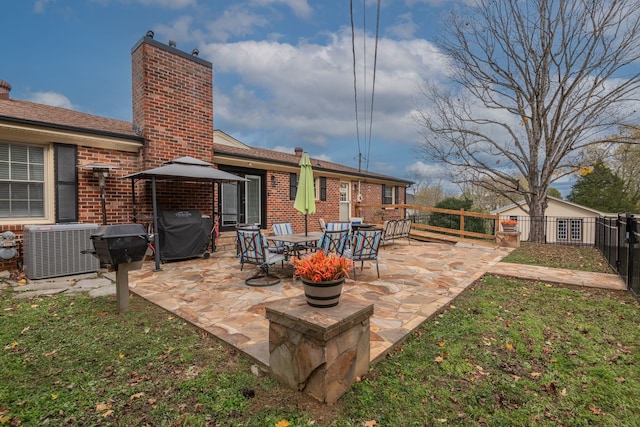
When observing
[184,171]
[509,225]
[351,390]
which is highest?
[184,171]

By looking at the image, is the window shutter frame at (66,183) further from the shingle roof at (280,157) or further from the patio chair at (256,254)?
the patio chair at (256,254)

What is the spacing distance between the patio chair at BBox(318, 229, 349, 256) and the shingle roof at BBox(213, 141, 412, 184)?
4871 millimetres

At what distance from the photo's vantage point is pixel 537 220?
468 inches

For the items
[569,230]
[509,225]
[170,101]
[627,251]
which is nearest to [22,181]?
[170,101]

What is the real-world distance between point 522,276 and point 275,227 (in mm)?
5226

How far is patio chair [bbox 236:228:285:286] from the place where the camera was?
517 cm

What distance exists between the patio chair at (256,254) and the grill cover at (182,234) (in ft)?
7.77

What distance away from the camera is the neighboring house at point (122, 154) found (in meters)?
5.88

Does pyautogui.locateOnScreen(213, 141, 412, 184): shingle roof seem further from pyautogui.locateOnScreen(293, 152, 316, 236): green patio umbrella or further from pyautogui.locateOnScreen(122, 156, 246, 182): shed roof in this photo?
pyautogui.locateOnScreen(293, 152, 316, 236): green patio umbrella

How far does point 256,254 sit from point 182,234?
280 centimetres

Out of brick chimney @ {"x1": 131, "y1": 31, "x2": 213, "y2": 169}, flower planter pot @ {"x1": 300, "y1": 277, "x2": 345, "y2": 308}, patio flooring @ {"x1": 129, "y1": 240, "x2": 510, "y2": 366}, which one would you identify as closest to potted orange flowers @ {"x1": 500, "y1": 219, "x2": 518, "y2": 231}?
patio flooring @ {"x1": 129, "y1": 240, "x2": 510, "y2": 366}

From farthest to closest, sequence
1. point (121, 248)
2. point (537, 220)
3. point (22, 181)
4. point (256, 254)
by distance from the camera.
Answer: point (537, 220) → point (22, 181) → point (256, 254) → point (121, 248)

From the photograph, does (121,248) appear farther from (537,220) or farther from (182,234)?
(537,220)

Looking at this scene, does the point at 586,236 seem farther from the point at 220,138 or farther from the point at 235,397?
the point at 235,397
